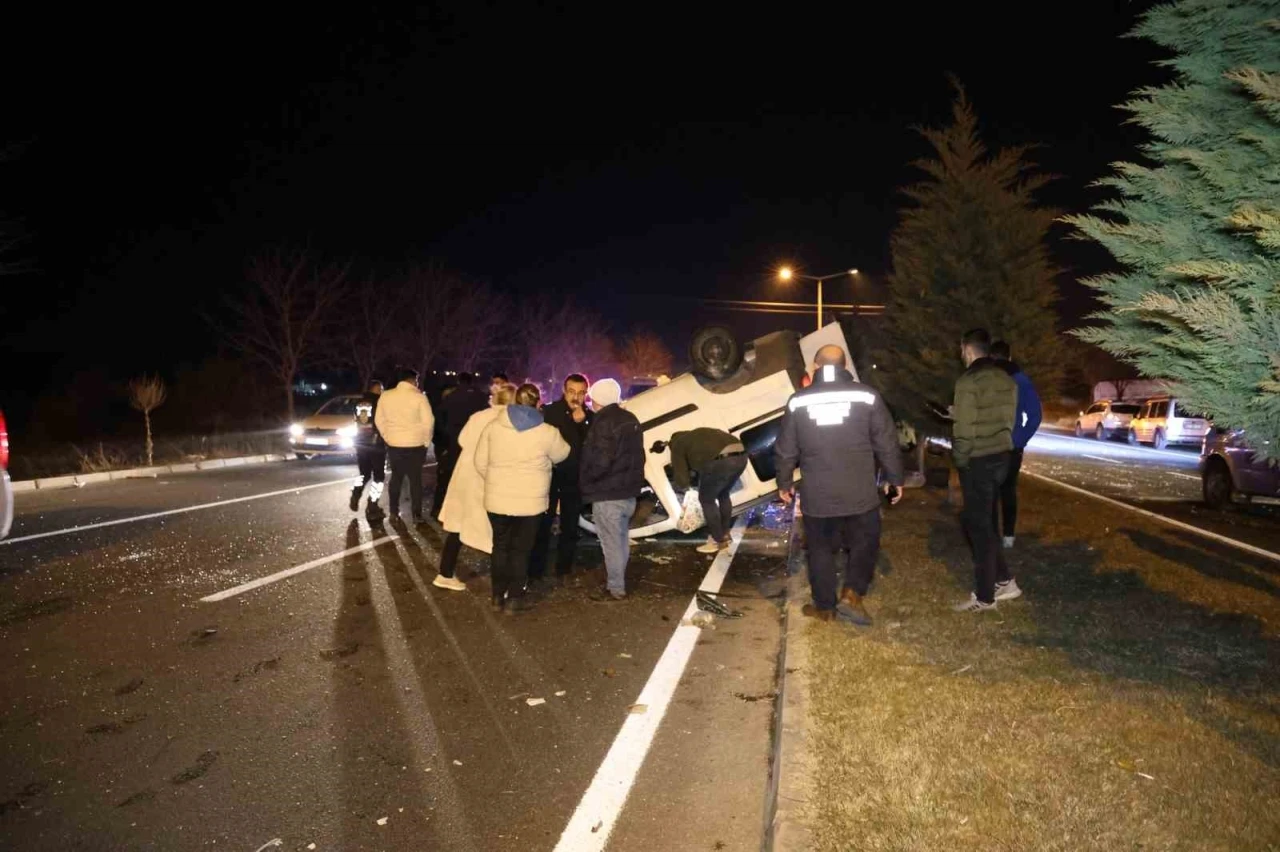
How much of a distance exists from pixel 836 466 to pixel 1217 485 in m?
9.74

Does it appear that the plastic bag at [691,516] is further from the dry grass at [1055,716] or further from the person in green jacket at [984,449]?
the person in green jacket at [984,449]

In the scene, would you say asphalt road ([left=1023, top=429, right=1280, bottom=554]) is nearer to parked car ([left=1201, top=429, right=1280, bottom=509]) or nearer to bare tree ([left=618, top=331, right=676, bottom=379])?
parked car ([left=1201, top=429, right=1280, bottom=509])

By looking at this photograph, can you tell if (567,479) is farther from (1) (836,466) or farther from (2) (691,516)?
(1) (836,466)

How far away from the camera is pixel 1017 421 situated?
24.1 ft

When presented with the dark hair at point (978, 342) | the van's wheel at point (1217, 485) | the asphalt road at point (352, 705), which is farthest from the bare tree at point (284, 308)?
the dark hair at point (978, 342)

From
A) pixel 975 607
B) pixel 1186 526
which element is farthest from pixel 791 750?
pixel 1186 526

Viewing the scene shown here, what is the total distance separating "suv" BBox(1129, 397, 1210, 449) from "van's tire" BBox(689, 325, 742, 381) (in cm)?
2129

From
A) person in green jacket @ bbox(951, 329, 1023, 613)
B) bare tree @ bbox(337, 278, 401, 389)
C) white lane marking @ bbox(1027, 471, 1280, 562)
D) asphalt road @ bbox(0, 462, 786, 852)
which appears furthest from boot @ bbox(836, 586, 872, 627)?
bare tree @ bbox(337, 278, 401, 389)

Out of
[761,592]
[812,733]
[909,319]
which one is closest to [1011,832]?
[812,733]

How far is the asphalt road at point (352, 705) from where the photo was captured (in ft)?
12.1

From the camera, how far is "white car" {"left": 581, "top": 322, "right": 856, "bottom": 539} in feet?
28.6

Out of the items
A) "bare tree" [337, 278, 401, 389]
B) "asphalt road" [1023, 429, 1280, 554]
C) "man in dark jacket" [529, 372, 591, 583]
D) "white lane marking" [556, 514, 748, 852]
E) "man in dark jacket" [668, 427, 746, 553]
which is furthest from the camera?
"bare tree" [337, 278, 401, 389]

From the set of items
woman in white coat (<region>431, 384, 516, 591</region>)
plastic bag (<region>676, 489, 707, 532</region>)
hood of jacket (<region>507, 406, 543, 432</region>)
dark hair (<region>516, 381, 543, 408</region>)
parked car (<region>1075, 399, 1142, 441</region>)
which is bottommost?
parked car (<region>1075, 399, 1142, 441</region>)

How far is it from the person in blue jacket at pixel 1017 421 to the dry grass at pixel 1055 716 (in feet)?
3.18
